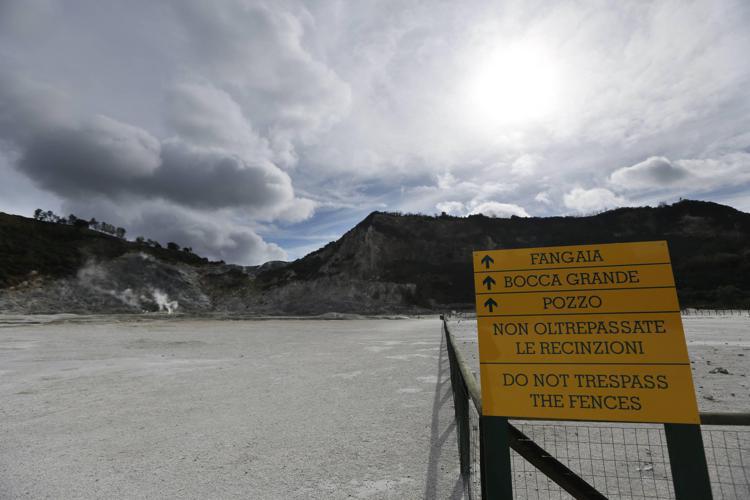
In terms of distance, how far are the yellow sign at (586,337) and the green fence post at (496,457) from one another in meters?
0.10

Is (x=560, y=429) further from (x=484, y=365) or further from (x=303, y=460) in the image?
(x=484, y=365)

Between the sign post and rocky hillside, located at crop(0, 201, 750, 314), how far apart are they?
63198mm

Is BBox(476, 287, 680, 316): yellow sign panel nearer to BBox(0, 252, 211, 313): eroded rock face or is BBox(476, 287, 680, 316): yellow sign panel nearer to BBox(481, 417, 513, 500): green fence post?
BBox(481, 417, 513, 500): green fence post

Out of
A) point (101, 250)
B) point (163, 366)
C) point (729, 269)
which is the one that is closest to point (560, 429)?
point (163, 366)

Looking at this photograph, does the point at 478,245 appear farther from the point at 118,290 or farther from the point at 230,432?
the point at 230,432

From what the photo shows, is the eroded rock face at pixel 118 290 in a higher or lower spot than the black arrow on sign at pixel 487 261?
higher

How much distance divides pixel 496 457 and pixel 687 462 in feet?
3.60

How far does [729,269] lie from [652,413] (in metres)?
89.9

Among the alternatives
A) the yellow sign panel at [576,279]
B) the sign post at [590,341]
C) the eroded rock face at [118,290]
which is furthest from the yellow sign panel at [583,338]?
the eroded rock face at [118,290]

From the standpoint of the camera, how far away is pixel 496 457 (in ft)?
8.36

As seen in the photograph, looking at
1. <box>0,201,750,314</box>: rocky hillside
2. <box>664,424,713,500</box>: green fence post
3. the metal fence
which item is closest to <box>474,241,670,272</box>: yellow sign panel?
<box>664,424,713,500</box>: green fence post

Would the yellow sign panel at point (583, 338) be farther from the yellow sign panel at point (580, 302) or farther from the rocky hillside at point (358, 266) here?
the rocky hillside at point (358, 266)

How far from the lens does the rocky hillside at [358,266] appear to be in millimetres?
64062

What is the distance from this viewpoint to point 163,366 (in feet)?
43.4
